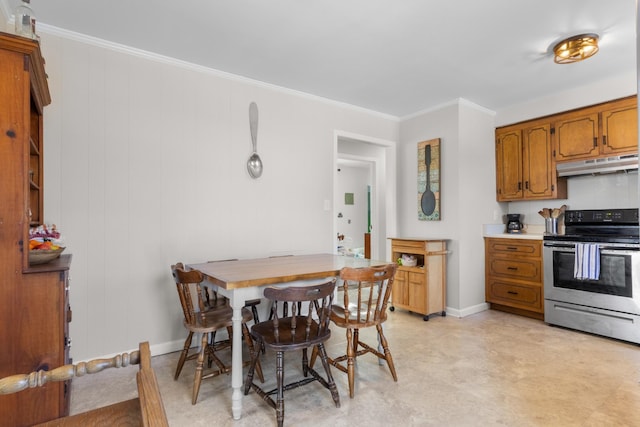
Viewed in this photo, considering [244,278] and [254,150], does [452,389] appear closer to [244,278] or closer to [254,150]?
[244,278]

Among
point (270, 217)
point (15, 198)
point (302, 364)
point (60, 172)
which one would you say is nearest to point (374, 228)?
point (270, 217)

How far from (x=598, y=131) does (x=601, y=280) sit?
1.52 meters

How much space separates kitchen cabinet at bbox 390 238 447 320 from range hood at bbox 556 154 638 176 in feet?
4.93

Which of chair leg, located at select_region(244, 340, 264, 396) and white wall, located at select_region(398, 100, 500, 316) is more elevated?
white wall, located at select_region(398, 100, 500, 316)

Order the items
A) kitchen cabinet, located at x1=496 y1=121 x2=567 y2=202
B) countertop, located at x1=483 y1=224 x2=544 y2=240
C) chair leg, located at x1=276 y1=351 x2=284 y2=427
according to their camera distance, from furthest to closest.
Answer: countertop, located at x1=483 y1=224 x2=544 y2=240 → kitchen cabinet, located at x1=496 y1=121 x2=567 y2=202 → chair leg, located at x1=276 y1=351 x2=284 y2=427

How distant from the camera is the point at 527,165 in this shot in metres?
3.98

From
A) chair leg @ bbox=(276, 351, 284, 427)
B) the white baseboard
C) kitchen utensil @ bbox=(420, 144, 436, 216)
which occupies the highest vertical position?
kitchen utensil @ bbox=(420, 144, 436, 216)

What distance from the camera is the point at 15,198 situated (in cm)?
147

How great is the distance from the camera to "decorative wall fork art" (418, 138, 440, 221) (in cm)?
407

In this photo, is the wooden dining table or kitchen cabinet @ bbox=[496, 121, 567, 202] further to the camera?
kitchen cabinet @ bbox=[496, 121, 567, 202]

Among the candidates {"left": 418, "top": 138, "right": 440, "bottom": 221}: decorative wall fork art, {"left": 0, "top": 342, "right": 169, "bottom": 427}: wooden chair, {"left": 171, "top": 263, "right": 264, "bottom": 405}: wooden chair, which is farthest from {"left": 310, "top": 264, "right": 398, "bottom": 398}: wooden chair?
{"left": 418, "top": 138, "right": 440, "bottom": 221}: decorative wall fork art

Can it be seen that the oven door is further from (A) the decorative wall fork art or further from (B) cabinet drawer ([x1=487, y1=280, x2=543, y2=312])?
(A) the decorative wall fork art

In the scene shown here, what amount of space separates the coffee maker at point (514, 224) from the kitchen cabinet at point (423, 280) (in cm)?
103

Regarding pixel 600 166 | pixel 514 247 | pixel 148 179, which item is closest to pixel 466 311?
pixel 514 247
